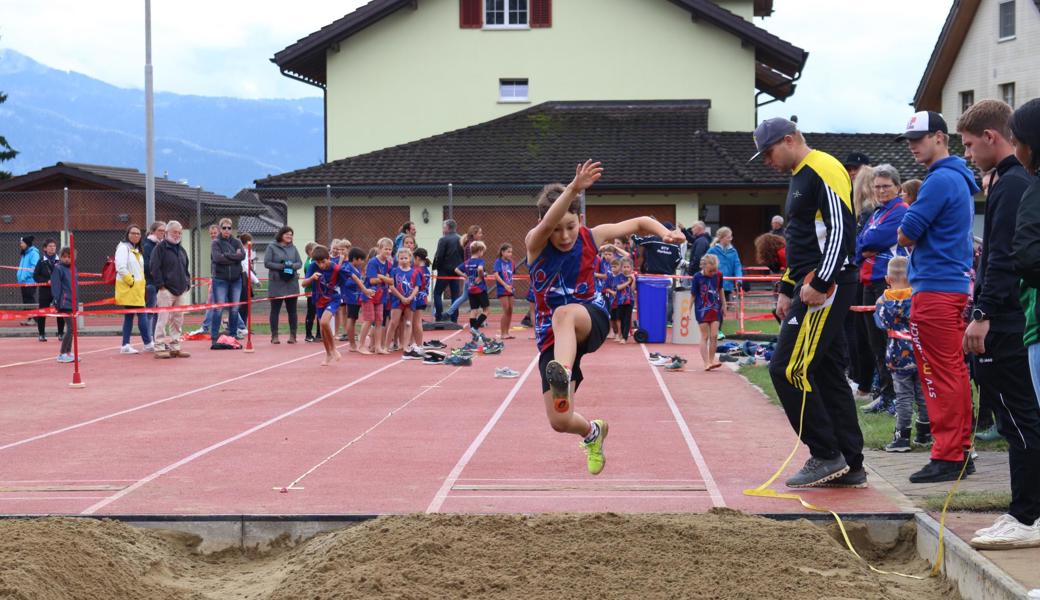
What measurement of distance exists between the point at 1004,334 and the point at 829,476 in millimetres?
1678

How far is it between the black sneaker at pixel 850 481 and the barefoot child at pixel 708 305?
7721 mm

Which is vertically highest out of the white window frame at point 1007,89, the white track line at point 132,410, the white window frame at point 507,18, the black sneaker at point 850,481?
the white window frame at point 507,18

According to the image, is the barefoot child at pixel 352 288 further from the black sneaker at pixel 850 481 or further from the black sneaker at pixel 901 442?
the black sneaker at pixel 850 481

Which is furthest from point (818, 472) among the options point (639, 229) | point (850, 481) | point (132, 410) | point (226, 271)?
point (226, 271)

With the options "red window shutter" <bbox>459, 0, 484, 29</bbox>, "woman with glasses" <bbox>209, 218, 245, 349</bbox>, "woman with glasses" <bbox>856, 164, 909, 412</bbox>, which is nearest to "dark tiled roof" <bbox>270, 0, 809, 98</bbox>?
"red window shutter" <bbox>459, 0, 484, 29</bbox>

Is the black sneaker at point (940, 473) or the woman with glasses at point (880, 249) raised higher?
the woman with glasses at point (880, 249)

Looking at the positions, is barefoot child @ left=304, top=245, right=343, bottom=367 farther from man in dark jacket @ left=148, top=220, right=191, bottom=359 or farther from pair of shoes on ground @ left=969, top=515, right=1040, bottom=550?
pair of shoes on ground @ left=969, top=515, right=1040, bottom=550

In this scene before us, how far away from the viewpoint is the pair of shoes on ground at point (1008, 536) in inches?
215

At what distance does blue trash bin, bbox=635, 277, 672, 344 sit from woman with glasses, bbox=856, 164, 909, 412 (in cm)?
915

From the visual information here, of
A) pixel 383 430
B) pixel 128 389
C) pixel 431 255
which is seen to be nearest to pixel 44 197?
pixel 431 255

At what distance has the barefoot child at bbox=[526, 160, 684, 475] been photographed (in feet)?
23.0

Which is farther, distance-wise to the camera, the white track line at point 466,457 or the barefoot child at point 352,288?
the barefoot child at point 352,288

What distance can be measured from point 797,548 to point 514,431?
15.3 feet

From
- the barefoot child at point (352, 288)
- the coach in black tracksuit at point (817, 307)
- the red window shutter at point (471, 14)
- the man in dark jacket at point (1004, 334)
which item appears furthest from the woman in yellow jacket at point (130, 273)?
the red window shutter at point (471, 14)
